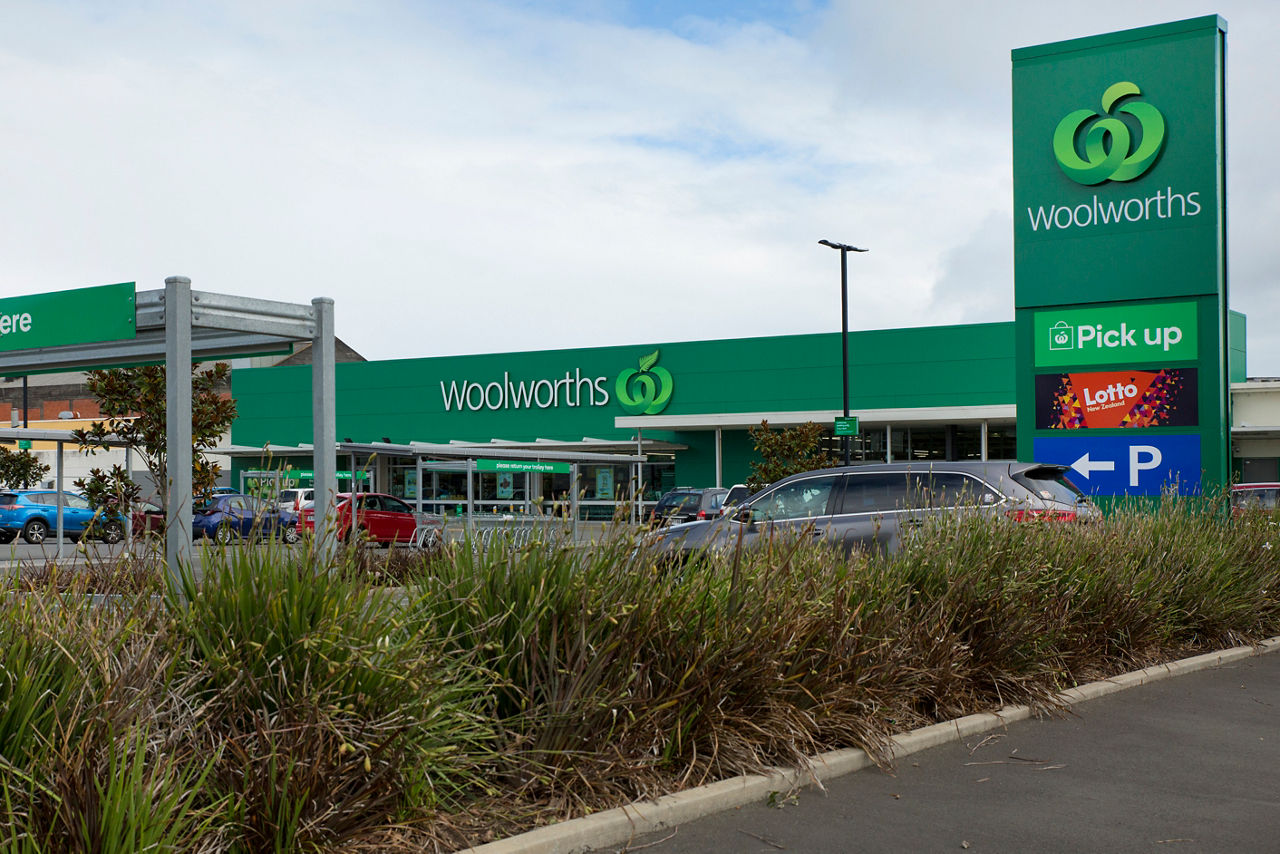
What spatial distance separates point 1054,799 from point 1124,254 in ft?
40.8

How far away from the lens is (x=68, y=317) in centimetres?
862

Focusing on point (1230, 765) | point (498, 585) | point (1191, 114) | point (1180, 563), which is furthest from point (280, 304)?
point (1191, 114)

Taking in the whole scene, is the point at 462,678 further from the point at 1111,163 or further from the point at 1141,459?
the point at 1111,163

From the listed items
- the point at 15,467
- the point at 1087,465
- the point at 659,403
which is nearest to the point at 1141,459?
the point at 1087,465

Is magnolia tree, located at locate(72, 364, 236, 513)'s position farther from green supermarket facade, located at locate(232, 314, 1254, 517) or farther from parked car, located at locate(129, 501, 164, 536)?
green supermarket facade, located at locate(232, 314, 1254, 517)

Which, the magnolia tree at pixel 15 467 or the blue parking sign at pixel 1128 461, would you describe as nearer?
the blue parking sign at pixel 1128 461

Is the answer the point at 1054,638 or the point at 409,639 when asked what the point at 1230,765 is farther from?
the point at 409,639

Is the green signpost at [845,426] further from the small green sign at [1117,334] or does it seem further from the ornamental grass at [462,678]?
the ornamental grass at [462,678]

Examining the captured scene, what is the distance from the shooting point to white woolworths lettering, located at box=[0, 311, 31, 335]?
29.6ft

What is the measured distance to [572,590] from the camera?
239 inches

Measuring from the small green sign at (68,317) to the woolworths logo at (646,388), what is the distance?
3513 cm

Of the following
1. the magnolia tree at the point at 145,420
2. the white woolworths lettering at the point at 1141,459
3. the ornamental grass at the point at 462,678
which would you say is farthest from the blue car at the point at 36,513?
the ornamental grass at the point at 462,678

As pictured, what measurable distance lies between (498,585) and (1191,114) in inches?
546

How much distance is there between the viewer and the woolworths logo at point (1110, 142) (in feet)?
55.4
